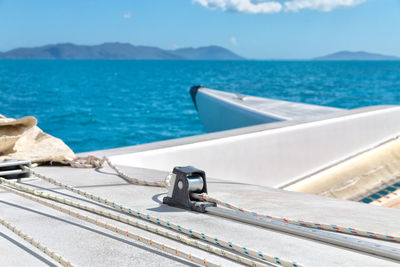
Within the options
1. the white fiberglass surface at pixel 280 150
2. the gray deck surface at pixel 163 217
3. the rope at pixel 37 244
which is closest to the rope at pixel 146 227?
the gray deck surface at pixel 163 217

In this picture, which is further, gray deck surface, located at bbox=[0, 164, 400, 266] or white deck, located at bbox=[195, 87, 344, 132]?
white deck, located at bbox=[195, 87, 344, 132]

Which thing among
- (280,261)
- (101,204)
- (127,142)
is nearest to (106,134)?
(127,142)

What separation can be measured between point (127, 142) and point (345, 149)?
5691 mm

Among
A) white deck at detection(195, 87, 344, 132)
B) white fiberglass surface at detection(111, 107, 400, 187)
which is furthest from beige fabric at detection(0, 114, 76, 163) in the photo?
white deck at detection(195, 87, 344, 132)

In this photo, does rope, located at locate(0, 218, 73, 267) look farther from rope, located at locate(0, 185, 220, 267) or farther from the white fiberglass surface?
the white fiberglass surface

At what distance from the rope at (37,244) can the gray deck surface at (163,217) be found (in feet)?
0.04

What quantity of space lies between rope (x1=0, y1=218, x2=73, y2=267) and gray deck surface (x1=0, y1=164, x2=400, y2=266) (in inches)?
0.5

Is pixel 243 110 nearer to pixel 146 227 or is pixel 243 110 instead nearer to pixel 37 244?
pixel 146 227

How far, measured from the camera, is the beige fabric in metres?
1.92

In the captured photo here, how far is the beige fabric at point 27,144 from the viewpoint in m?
1.92

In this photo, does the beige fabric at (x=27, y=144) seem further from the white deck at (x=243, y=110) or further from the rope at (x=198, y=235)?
the white deck at (x=243, y=110)

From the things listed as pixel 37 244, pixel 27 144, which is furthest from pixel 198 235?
pixel 27 144

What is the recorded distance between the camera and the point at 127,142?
8367mm

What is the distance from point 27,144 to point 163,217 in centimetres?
111
